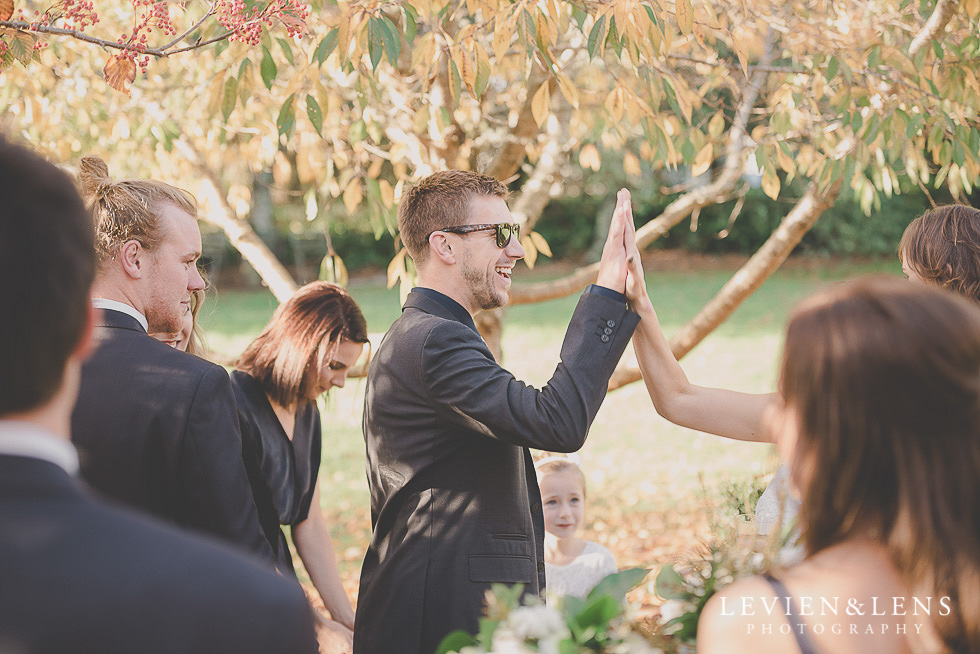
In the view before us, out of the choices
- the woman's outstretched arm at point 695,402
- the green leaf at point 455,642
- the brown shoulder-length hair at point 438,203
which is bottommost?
the green leaf at point 455,642

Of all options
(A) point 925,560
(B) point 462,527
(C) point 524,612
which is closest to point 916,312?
(A) point 925,560

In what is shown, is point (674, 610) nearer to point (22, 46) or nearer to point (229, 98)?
Result: point (229, 98)

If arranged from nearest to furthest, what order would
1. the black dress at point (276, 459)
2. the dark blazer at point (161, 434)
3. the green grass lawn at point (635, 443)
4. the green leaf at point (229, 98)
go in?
the dark blazer at point (161, 434) → the green leaf at point (229, 98) → the black dress at point (276, 459) → the green grass lawn at point (635, 443)

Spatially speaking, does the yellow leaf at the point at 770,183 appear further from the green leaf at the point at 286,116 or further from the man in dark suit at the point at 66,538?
the man in dark suit at the point at 66,538

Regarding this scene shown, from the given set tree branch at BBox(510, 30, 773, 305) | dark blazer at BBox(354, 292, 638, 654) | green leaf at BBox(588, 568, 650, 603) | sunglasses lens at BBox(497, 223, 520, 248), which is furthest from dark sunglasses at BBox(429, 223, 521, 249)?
tree branch at BBox(510, 30, 773, 305)

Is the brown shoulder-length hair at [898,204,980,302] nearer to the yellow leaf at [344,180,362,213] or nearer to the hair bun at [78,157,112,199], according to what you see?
the yellow leaf at [344,180,362,213]

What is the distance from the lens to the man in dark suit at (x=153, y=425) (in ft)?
7.27

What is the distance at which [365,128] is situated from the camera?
4.54 metres

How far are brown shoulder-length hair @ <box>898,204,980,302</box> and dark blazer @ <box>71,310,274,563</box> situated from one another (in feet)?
7.38

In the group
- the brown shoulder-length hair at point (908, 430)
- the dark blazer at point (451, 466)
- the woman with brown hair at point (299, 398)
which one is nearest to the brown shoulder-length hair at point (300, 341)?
the woman with brown hair at point (299, 398)

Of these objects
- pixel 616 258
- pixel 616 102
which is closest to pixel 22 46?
pixel 616 258

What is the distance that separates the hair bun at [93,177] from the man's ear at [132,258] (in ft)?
0.80

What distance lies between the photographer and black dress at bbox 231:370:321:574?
3156 mm

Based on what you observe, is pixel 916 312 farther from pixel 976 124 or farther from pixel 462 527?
pixel 976 124
